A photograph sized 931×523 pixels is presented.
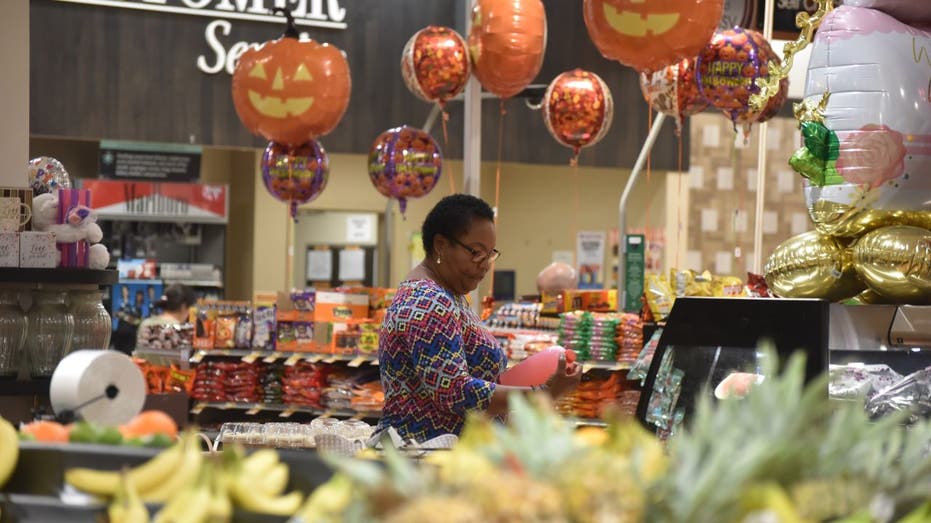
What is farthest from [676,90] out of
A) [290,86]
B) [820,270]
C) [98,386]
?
[98,386]

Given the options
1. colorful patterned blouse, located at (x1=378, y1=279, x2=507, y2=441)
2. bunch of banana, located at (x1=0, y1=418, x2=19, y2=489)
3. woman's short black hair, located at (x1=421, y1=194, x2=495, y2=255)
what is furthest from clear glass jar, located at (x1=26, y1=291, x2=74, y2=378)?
bunch of banana, located at (x1=0, y1=418, x2=19, y2=489)

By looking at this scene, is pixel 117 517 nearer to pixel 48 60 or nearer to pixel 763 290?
pixel 763 290

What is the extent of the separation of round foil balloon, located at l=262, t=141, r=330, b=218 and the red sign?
10.6ft

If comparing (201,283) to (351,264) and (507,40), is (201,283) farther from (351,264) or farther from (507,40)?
(507,40)

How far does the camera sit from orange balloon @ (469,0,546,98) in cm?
686

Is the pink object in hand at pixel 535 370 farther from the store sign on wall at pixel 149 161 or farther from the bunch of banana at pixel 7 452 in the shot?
the store sign on wall at pixel 149 161

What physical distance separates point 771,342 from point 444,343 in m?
0.88

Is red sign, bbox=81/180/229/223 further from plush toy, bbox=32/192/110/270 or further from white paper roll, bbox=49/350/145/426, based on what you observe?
white paper roll, bbox=49/350/145/426

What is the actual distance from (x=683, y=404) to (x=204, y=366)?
572cm

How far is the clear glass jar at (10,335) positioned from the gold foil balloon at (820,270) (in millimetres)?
2342

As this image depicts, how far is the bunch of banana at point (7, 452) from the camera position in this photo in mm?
1747

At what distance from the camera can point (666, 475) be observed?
1.33 m

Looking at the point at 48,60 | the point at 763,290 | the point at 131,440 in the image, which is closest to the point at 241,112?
the point at 763,290

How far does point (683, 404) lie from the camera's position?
3043 millimetres
